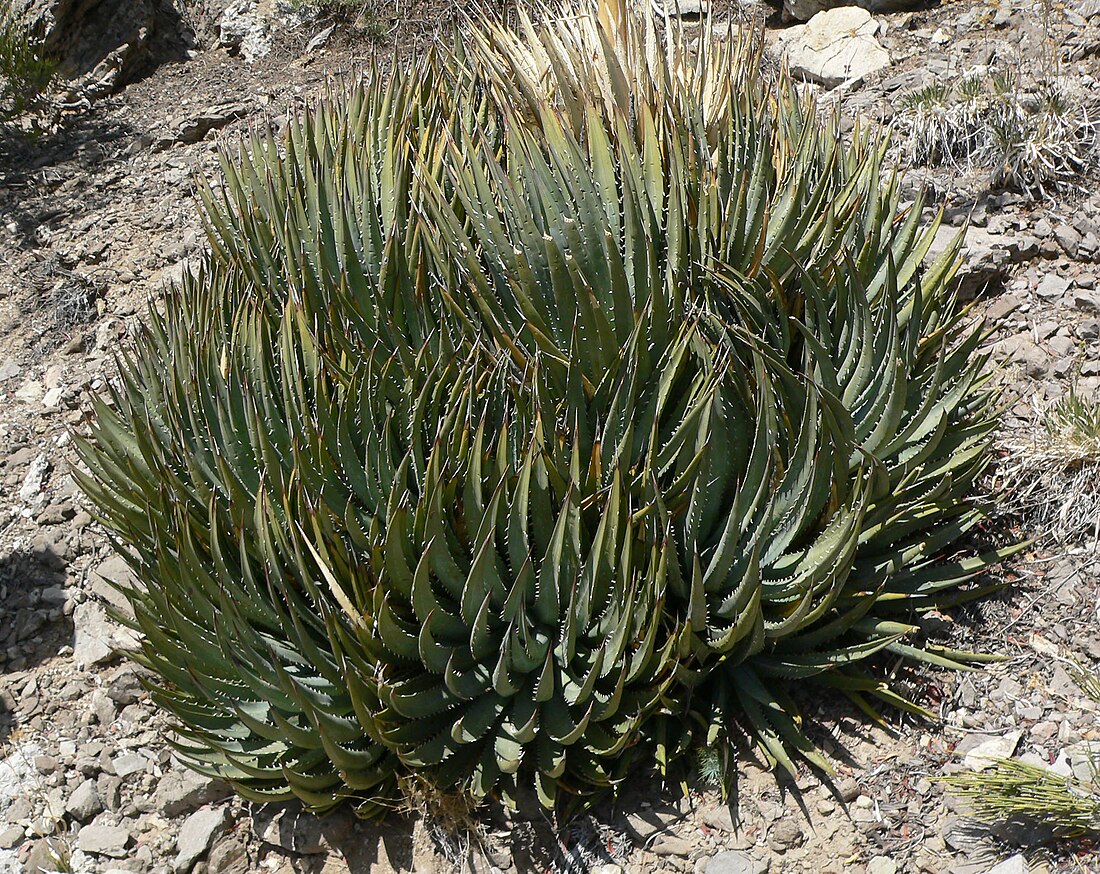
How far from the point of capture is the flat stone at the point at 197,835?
3.06 meters

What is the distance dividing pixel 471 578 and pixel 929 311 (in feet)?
6.06

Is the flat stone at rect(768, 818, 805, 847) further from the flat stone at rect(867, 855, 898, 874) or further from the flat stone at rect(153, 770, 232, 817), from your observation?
the flat stone at rect(153, 770, 232, 817)

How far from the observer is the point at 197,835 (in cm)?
310

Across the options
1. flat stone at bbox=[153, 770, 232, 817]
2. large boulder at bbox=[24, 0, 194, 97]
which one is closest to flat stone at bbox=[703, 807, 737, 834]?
flat stone at bbox=[153, 770, 232, 817]

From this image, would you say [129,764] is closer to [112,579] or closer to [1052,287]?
[112,579]

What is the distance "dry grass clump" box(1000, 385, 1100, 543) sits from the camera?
3318mm

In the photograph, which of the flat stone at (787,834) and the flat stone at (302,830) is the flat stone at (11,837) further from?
the flat stone at (787,834)

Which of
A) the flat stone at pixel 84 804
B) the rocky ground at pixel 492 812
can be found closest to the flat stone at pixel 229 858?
the rocky ground at pixel 492 812

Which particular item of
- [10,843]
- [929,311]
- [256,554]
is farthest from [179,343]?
[929,311]

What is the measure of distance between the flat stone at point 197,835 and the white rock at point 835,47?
4.59 m

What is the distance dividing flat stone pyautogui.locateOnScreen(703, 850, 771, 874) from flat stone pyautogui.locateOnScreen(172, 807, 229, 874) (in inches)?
55.6

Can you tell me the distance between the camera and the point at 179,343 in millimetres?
3338

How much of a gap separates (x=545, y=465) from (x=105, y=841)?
1.75 metres

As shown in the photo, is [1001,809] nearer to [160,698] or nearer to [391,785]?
[391,785]
